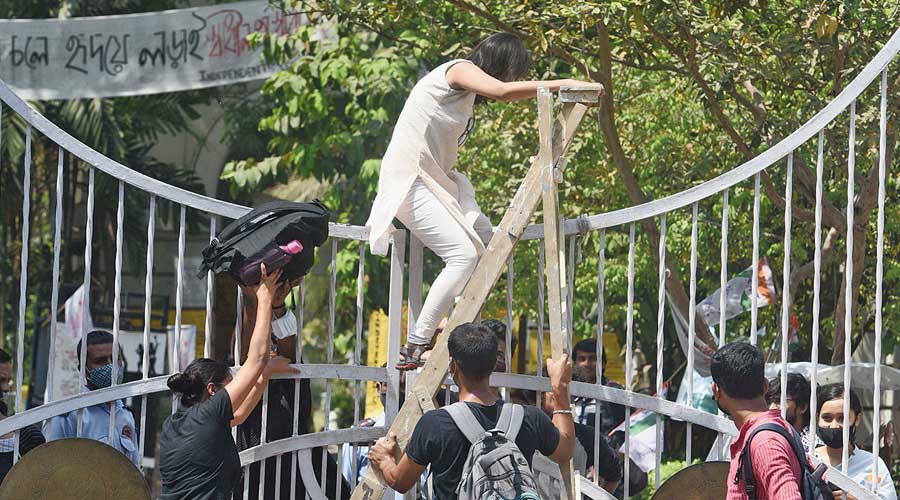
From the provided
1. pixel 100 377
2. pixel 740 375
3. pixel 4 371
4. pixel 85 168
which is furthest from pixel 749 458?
pixel 85 168

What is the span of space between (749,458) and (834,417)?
2.18 meters

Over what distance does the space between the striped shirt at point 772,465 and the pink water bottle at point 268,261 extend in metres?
1.80

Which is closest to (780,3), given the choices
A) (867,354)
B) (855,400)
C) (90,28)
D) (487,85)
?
(855,400)

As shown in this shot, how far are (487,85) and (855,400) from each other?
2236 mm

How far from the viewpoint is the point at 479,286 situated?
488cm

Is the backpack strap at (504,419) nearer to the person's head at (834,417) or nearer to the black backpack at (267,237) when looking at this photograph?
the black backpack at (267,237)

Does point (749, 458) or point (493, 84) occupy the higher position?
point (493, 84)

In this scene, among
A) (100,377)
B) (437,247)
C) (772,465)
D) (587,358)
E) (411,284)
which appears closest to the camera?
→ (772,465)

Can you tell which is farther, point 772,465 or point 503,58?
point 503,58

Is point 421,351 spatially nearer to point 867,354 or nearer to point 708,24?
point 708,24

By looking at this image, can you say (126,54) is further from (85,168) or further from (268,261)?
(268,261)

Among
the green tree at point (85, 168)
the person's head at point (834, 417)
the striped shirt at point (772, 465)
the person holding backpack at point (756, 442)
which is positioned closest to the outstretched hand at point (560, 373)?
the person holding backpack at point (756, 442)

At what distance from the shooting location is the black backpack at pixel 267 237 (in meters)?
4.80

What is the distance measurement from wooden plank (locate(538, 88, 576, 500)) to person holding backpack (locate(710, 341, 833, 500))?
78cm
